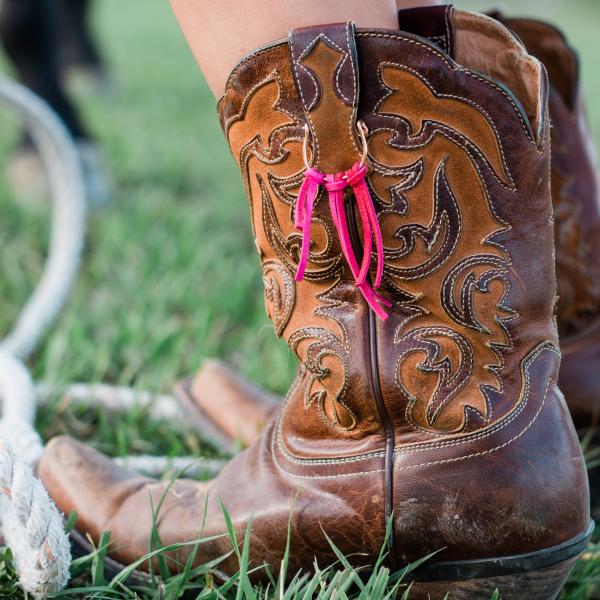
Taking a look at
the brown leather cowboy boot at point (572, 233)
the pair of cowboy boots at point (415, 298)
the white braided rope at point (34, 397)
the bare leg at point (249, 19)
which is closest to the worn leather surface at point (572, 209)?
the brown leather cowboy boot at point (572, 233)

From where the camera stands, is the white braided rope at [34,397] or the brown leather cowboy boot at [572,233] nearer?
the white braided rope at [34,397]

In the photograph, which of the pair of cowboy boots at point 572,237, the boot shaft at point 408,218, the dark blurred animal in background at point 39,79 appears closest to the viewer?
the boot shaft at point 408,218

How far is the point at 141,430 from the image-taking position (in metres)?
1.49

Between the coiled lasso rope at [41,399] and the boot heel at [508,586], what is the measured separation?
441 mm

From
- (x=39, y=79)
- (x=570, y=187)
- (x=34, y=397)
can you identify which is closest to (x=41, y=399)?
(x=34, y=397)

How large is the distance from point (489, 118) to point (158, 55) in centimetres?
559

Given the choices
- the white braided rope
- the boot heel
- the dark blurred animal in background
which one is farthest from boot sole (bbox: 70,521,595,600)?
the dark blurred animal in background

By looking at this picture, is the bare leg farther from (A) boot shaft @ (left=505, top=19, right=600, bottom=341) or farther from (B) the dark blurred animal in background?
(B) the dark blurred animal in background

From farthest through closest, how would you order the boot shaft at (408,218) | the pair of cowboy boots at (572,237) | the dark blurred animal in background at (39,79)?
the dark blurred animal in background at (39,79), the pair of cowboy boots at (572,237), the boot shaft at (408,218)

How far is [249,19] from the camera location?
885mm

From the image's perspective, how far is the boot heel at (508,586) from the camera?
0.94m

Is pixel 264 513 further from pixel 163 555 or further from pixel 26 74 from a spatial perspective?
pixel 26 74

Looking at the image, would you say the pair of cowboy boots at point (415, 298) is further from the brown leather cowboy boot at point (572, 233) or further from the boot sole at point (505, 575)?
the brown leather cowboy boot at point (572, 233)

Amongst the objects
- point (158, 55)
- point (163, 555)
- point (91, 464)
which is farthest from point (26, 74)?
point (158, 55)
